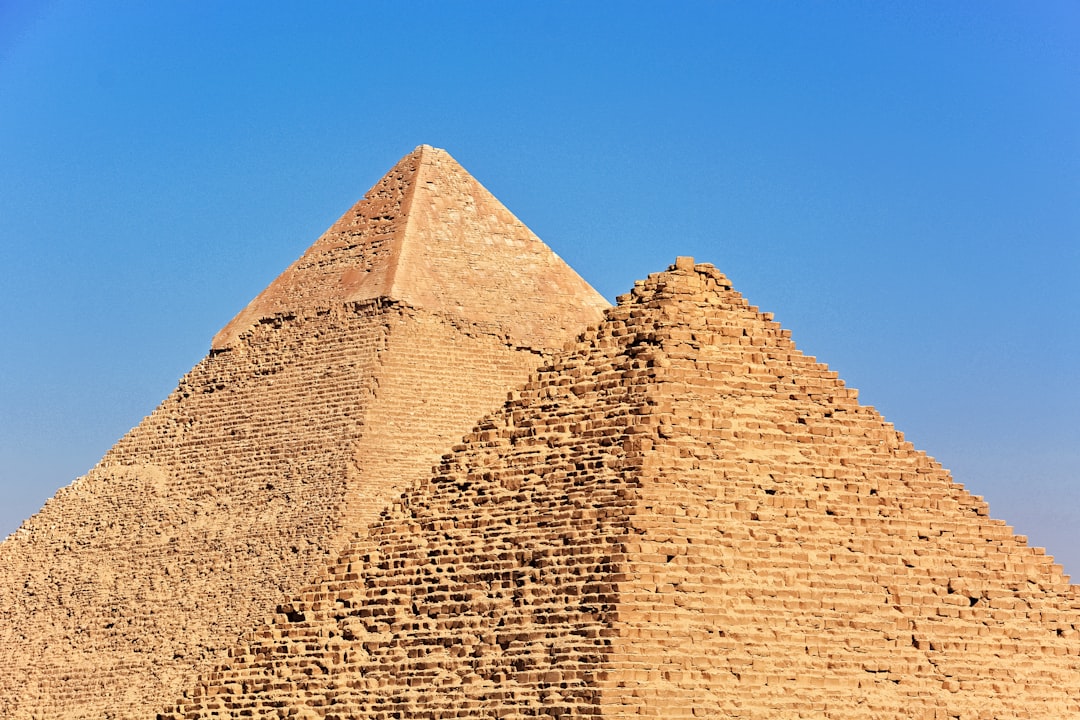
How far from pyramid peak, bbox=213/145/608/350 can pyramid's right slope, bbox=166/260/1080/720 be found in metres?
26.7

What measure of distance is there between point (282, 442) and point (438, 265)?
4.75 metres

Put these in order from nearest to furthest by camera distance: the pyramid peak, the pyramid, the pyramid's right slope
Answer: the pyramid's right slope → the pyramid → the pyramid peak

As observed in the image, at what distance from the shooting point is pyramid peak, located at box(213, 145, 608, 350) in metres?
64.5

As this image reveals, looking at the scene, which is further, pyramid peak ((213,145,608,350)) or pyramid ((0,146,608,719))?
pyramid peak ((213,145,608,350))

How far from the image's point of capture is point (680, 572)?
3375cm

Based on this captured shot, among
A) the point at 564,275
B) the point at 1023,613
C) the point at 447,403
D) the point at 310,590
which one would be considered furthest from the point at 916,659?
the point at 564,275

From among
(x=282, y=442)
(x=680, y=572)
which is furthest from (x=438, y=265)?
(x=680, y=572)

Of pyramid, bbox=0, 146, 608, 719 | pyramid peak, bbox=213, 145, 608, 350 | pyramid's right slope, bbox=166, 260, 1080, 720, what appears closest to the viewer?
pyramid's right slope, bbox=166, 260, 1080, 720

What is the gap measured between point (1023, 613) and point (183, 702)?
30.4ft

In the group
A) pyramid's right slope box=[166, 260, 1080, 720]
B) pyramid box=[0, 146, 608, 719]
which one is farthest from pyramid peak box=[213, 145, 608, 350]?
pyramid's right slope box=[166, 260, 1080, 720]

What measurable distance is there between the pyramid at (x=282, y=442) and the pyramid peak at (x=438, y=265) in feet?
0.14

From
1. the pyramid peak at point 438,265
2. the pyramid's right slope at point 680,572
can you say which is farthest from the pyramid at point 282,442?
the pyramid's right slope at point 680,572

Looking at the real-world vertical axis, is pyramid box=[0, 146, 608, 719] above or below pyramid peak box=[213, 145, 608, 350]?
below

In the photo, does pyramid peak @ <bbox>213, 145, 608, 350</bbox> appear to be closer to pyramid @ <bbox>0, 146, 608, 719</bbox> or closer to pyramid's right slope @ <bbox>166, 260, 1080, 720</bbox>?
pyramid @ <bbox>0, 146, 608, 719</bbox>
